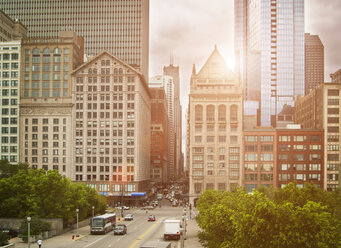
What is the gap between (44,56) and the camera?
513 feet

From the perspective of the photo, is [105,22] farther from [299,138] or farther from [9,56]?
[299,138]

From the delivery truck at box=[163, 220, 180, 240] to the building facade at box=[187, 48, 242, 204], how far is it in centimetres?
7624

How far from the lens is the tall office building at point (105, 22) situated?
7500 inches

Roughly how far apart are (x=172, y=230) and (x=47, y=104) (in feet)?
334

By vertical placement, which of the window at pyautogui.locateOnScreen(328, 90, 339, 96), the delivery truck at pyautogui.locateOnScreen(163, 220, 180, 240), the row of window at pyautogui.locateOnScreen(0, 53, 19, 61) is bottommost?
the delivery truck at pyautogui.locateOnScreen(163, 220, 180, 240)

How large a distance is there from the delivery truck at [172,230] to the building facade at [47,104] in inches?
3640

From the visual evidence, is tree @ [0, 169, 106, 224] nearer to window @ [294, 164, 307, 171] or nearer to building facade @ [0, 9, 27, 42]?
window @ [294, 164, 307, 171]

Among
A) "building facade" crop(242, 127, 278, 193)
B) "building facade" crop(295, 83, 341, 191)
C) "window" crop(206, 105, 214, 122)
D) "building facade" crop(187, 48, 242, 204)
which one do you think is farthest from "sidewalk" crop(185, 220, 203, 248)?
"building facade" crop(295, 83, 341, 191)

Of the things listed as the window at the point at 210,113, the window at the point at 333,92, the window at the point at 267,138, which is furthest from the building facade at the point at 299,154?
the window at the point at 210,113

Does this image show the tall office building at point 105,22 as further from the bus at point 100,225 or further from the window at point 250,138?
the bus at point 100,225

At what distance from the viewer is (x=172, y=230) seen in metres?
65.4

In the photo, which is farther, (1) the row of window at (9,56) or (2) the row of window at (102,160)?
(1) the row of window at (9,56)

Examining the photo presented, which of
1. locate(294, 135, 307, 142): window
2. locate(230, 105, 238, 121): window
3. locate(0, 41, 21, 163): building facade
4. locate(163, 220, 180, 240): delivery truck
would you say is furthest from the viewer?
locate(0, 41, 21, 163): building facade

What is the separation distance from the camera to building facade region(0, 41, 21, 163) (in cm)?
15312
